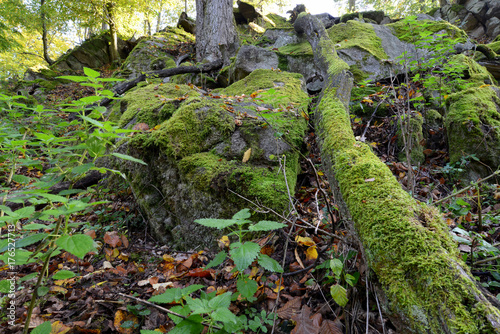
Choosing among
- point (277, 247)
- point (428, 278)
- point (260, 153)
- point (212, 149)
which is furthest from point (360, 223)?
point (212, 149)

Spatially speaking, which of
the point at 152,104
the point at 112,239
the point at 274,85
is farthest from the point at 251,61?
the point at 112,239

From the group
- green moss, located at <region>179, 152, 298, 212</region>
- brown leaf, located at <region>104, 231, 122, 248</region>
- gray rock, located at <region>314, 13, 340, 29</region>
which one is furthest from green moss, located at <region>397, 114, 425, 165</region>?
gray rock, located at <region>314, 13, 340, 29</region>

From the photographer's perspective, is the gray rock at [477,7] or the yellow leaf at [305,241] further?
the gray rock at [477,7]

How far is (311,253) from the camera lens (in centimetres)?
195

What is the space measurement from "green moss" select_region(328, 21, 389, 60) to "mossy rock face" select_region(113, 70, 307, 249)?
3435mm

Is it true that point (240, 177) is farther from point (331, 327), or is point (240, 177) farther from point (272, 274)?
point (331, 327)

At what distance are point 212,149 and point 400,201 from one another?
2.16m

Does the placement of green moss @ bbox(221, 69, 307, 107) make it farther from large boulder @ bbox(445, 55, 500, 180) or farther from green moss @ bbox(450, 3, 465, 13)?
green moss @ bbox(450, 3, 465, 13)

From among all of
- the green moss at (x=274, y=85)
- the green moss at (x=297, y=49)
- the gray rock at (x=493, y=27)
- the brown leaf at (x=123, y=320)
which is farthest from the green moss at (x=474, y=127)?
the gray rock at (x=493, y=27)

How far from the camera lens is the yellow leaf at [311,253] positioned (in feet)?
6.31

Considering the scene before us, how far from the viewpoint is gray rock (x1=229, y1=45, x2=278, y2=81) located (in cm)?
567

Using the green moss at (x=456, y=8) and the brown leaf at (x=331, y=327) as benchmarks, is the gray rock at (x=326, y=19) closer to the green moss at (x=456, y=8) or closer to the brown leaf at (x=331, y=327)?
the green moss at (x=456, y=8)

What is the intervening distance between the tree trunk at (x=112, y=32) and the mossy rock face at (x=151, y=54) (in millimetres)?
2662

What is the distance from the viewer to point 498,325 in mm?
889
